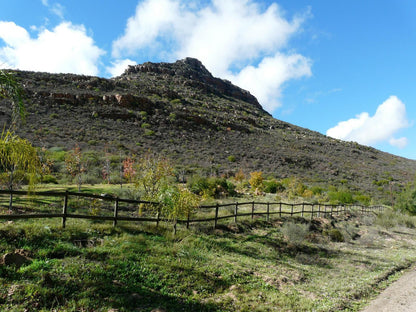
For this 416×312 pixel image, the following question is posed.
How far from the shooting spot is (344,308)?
22.2 ft

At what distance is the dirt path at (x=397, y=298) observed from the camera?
6.87 m

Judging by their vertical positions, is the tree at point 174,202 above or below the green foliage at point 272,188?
above

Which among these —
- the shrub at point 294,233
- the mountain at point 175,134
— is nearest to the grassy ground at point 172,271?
the shrub at point 294,233

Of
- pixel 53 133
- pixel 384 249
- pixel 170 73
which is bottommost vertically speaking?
pixel 384 249

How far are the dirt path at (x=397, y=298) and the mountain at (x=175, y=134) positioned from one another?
2839 cm

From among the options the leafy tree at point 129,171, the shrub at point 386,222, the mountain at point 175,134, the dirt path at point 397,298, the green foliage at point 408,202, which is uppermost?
the mountain at point 175,134

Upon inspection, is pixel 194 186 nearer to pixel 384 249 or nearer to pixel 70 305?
pixel 384 249

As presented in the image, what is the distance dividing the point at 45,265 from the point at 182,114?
53.5 metres

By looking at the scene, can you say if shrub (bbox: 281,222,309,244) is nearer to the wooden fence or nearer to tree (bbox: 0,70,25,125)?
the wooden fence

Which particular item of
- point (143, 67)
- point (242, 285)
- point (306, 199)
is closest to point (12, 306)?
point (242, 285)

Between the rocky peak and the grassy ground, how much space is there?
80.2 meters

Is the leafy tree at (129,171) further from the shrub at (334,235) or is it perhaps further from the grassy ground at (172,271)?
the shrub at (334,235)

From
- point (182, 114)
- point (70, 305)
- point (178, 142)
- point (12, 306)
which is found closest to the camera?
point (12, 306)

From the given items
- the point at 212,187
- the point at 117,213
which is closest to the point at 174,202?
the point at 117,213
